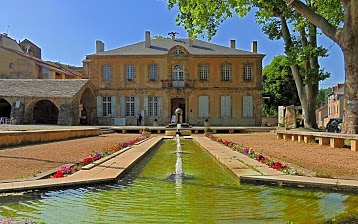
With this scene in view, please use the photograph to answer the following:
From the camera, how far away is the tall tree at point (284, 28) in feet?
58.6

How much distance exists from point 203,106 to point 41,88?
Answer: 557 inches

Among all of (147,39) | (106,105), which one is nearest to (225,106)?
(147,39)

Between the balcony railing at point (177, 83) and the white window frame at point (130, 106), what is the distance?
10.5ft

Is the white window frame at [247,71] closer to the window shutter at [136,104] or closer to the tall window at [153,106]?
the tall window at [153,106]

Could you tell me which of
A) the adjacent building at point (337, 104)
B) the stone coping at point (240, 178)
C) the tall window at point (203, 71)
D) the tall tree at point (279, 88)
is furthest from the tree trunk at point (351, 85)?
the adjacent building at point (337, 104)

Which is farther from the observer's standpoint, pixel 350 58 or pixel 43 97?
pixel 43 97

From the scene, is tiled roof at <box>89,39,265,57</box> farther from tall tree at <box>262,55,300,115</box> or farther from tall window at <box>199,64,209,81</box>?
tall tree at <box>262,55,300,115</box>

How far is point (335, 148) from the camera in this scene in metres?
13.5

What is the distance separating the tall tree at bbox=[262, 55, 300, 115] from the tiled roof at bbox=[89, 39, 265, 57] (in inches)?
433

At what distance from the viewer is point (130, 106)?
3544cm

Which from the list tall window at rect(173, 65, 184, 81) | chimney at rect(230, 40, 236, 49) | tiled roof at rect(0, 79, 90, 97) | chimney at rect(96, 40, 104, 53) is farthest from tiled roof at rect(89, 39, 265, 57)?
tiled roof at rect(0, 79, 90, 97)

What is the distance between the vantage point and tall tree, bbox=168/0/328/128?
17.9m

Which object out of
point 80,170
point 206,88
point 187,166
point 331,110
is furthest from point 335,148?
point 331,110

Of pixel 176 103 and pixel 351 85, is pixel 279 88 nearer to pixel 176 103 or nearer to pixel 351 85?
pixel 176 103
